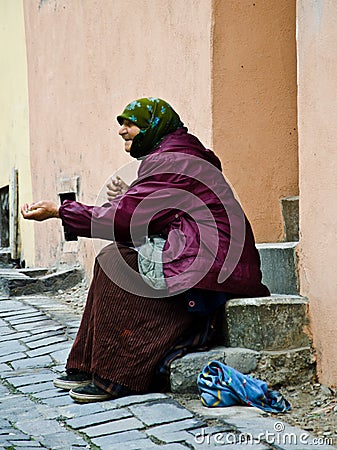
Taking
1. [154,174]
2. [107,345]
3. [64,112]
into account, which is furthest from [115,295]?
[64,112]

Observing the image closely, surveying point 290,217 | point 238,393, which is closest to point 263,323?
point 238,393

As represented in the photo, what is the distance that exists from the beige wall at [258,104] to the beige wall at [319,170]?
0.90 meters

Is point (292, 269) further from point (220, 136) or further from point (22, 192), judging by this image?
point (22, 192)

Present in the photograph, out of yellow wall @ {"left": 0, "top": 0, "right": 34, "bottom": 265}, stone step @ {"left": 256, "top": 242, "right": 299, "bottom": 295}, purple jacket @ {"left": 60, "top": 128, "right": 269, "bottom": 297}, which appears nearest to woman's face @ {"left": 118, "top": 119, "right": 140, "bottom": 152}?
purple jacket @ {"left": 60, "top": 128, "right": 269, "bottom": 297}

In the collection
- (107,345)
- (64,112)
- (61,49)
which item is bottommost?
(107,345)

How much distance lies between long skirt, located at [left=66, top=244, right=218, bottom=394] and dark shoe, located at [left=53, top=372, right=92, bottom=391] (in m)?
0.23

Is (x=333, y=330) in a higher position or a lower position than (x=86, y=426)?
higher

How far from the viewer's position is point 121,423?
350 cm

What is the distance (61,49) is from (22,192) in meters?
2.51

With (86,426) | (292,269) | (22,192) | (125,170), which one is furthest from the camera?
(22,192)

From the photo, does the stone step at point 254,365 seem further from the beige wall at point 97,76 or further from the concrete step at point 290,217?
the beige wall at point 97,76

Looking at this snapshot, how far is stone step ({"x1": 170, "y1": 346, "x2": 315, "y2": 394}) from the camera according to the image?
3852mm

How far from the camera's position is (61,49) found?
26.1 feet

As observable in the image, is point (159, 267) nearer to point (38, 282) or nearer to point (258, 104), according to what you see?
point (258, 104)
